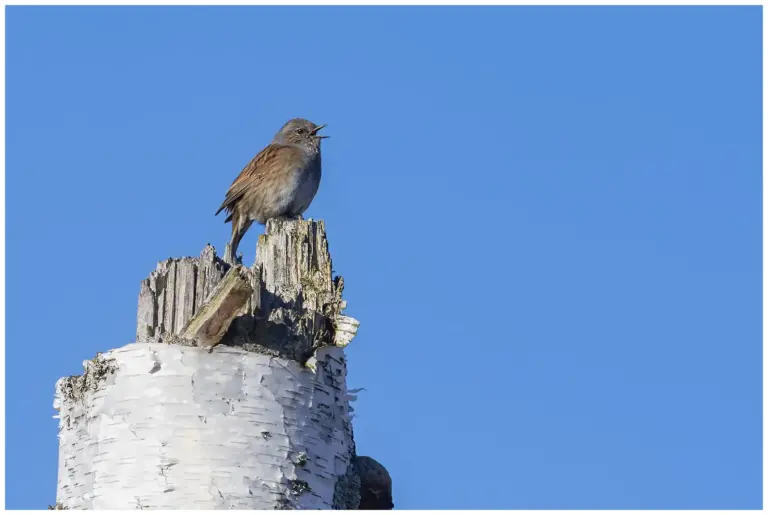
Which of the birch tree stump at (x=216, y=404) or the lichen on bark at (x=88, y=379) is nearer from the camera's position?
the birch tree stump at (x=216, y=404)

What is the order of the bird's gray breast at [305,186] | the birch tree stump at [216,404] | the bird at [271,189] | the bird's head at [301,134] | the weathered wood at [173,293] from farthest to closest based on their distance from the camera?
the bird's head at [301,134], the bird's gray breast at [305,186], the bird at [271,189], the weathered wood at [173,293], the birch tree stump at [216,404]

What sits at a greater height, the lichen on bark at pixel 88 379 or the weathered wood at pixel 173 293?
the weathered wood at pixel 173 293

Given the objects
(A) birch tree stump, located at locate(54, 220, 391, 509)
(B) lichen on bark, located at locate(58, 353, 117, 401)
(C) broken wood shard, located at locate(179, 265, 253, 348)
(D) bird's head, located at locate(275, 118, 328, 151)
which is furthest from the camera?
(D) bird's head, located at locate(275, 118, 328, 151)

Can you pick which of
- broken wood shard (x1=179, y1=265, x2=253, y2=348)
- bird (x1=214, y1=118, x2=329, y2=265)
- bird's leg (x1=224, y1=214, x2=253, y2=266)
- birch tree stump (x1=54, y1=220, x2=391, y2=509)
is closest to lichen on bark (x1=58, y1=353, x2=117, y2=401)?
birch tree stump (x1=54, y1=220, x2=391, y2=509)

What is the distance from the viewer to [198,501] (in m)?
5.51

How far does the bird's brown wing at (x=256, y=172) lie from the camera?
1151cm

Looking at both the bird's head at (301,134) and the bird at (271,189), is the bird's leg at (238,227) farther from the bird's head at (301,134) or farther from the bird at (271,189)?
the bird's head at (301,134)

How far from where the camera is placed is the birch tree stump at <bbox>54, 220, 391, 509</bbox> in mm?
5602

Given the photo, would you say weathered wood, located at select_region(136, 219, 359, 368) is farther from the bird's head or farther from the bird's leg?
the bird's head

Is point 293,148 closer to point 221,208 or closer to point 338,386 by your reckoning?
point 221,208

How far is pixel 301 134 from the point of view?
41.2 feet

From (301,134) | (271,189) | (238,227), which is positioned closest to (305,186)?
(271,189)

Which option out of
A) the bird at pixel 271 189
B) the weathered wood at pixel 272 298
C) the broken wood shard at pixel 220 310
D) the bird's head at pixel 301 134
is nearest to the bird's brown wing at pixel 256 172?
the bird at pixel 271 189

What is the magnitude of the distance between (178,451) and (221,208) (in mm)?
6088
